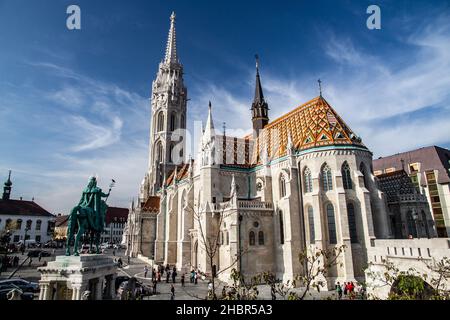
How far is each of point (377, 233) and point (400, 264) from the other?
9162 millimetres

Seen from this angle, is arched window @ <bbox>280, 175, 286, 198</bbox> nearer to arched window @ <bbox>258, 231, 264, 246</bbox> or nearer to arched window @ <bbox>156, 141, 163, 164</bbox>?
arched window @ <bbox>258, 231, 264, 246</bbox>

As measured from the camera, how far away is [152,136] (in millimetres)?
60688

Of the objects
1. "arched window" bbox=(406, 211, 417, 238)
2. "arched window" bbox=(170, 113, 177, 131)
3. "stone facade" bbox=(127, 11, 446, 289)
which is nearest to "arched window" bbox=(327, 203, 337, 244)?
"stone facade" bbox=(127, 11, 446, 289)

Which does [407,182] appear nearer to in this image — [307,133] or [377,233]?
[377,233]

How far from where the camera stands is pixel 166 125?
59156mm

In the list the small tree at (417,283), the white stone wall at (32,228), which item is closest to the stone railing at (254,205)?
the small tree at (417,283)

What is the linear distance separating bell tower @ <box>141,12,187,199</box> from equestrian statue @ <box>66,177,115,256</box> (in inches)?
1665

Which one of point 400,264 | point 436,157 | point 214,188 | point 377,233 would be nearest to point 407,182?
point 436,157

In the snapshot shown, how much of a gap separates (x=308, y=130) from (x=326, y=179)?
A: 20.5ft

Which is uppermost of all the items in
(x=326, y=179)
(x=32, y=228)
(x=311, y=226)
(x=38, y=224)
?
(x=326, y=179)

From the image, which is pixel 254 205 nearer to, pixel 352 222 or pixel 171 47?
pixel 352 222

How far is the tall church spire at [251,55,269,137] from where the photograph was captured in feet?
143

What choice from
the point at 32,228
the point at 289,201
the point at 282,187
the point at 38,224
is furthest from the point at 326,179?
the point at 32,228

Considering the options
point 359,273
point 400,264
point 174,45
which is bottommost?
point 359,273
